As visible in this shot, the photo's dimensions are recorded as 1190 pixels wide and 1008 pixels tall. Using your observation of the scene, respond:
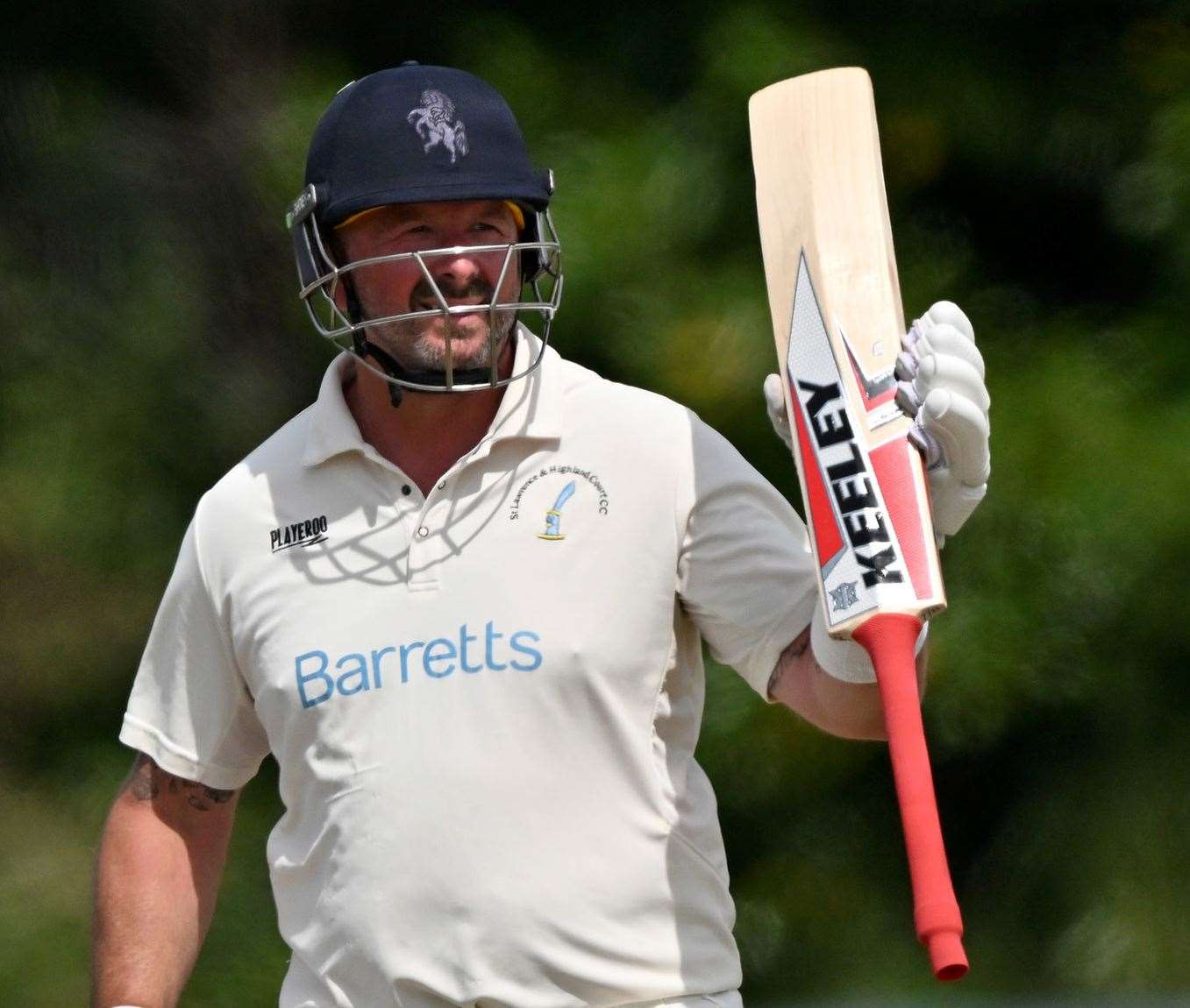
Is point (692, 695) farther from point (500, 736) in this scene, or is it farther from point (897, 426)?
point (897, 426)

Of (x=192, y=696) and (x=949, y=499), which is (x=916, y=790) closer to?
(x=949, y=499)

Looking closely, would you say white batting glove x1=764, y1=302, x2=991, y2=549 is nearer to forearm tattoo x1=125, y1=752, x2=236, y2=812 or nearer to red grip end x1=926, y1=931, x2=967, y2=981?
red grip end x1=926, y1=931, x2=967, y2=981

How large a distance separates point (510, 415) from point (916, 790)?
72cm

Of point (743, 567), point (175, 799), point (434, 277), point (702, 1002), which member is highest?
point (434, 277)

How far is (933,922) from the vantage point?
6.61 feet

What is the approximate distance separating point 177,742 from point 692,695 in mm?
651

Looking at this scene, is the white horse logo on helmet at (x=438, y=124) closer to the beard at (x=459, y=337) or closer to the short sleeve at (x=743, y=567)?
the beard at (x=459, y=337)

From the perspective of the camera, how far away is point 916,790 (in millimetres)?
2121

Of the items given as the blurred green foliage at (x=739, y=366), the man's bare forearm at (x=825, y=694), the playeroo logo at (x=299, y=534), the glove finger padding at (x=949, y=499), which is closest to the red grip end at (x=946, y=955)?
the man's bare forearm at (x=825, y=694)

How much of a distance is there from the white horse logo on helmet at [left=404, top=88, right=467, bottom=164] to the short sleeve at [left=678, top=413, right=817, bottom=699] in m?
0.46

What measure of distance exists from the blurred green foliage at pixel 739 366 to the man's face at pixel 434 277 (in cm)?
231

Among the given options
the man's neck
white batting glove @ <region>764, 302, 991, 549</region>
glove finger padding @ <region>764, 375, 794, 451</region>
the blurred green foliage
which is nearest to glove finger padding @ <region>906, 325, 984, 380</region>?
white batting glove @ <region>764, 302, 991, 549</region>

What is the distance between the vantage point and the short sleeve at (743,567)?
2438mm

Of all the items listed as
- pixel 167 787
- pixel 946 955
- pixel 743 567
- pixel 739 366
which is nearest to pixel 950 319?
pixel 743 567
